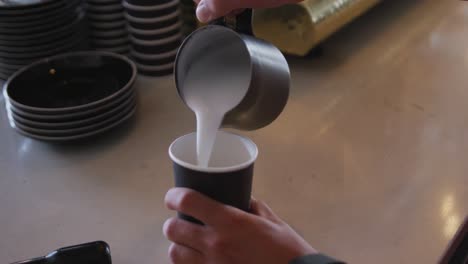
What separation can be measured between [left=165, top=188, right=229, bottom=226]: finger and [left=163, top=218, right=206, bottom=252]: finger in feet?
0.06

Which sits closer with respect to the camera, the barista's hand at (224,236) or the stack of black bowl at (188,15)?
the barista's hand at (224,236)

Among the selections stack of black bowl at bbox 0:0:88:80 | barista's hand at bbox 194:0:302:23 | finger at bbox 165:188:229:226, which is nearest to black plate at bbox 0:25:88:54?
stack of black bowl at bbox 0:0:88:80

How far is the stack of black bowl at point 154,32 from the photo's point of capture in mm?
934

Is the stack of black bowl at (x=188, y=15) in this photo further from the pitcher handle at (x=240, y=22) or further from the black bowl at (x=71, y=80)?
the pitcher handle at (x=240, y=22)

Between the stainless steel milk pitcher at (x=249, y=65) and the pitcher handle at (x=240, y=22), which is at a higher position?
the pitcher handle at (x=240, y=22)

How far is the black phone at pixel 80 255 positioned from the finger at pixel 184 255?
72 millimetres

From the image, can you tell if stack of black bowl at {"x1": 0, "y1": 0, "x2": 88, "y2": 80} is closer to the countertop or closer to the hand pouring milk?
the countertop

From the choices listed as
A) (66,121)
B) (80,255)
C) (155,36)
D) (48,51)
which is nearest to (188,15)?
(155,36)

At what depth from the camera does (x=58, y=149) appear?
76 centimetres

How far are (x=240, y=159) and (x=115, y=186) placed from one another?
0.75 feet

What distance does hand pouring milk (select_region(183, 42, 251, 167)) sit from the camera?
519 mm

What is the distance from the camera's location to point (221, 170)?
0.45m

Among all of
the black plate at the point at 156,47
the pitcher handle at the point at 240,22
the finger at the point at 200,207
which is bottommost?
the black plate at the point at 156,47

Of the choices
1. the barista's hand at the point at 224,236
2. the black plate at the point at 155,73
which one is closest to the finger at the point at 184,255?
the barista's hand at the point at 224,236
